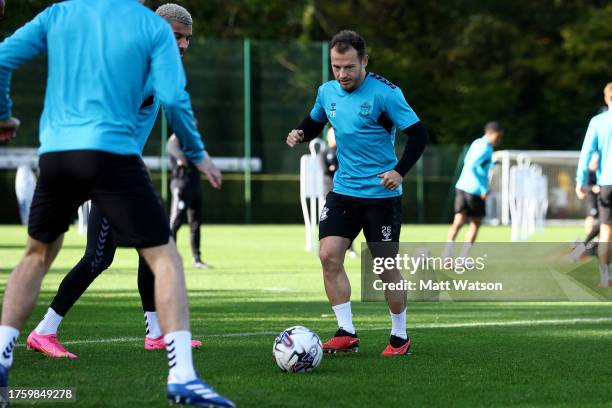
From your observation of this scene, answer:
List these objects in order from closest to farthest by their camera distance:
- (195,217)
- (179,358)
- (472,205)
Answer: (179,358)
(195,217)
(472,205)

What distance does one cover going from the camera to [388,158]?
26.0ft

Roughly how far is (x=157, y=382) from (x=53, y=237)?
107 cm

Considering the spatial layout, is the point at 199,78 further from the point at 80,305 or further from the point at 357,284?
the point at 80,305

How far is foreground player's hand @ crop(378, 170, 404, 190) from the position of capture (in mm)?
→ 7391

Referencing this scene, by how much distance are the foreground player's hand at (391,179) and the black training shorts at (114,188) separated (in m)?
2.12

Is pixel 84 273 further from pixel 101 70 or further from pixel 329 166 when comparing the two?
pixel 329 166

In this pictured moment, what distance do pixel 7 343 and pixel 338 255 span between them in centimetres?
275

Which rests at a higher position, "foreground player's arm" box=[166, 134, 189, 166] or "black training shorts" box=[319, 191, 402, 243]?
"black training shorts" box=[319, 191, 402, 243]

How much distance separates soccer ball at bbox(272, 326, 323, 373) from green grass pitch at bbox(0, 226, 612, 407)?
0.07 m

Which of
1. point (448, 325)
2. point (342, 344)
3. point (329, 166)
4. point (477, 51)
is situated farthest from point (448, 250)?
point (477, 51)

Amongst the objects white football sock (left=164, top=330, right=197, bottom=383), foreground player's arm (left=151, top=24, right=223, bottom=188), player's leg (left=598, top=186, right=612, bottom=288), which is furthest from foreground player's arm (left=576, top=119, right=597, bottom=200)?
white football sock (left=164, top=330, right=197, bottom=383)

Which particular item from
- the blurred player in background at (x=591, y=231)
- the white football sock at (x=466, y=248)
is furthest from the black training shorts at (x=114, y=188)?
the blurred player in background at (x=591, y=231)

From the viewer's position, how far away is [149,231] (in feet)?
18.1

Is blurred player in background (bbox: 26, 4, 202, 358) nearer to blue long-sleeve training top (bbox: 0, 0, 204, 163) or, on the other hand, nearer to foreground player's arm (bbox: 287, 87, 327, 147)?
foreground player's arm (bbox: 287, 87, 327, 147)
